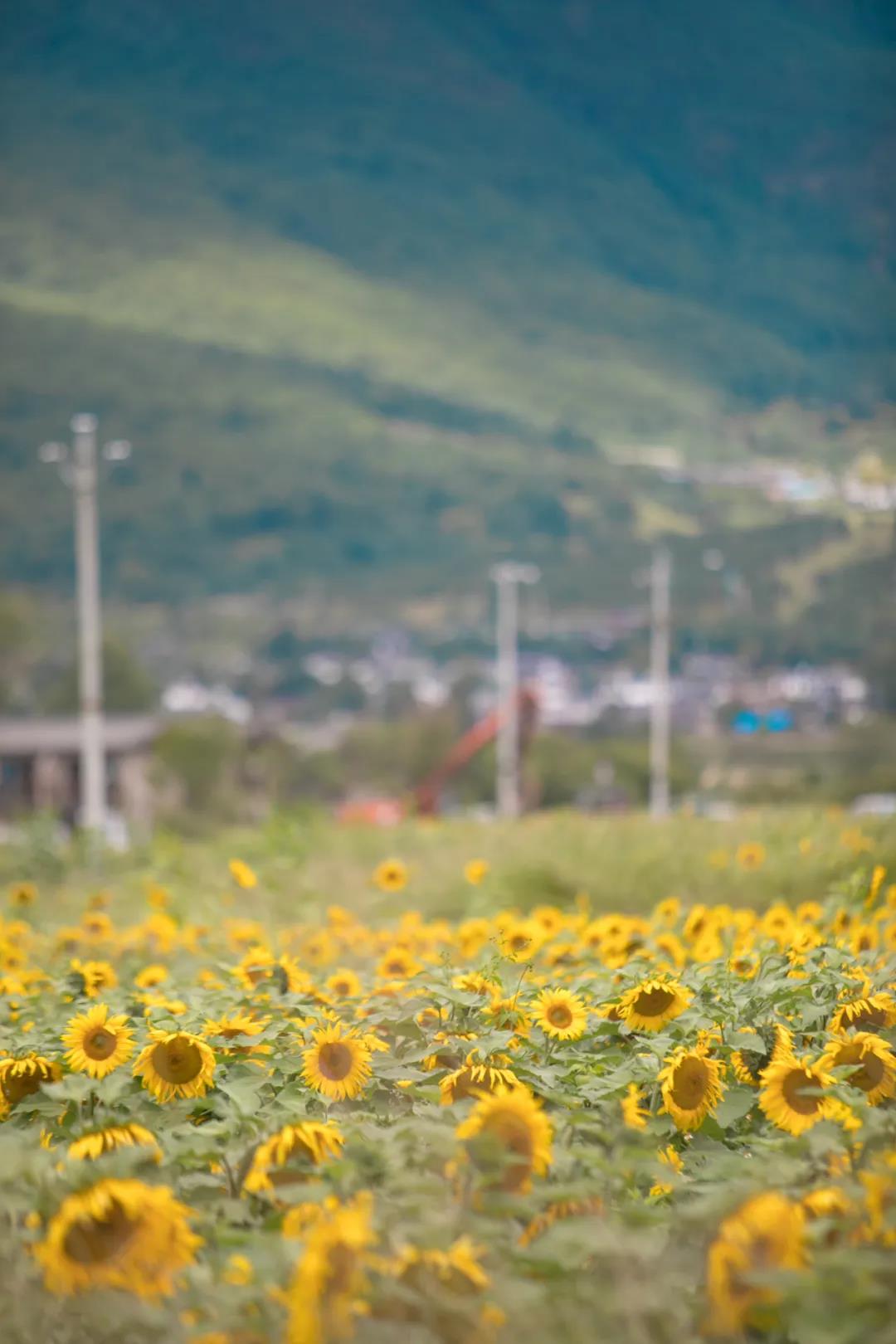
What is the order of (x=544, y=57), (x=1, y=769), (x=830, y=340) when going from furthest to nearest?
(x=544, y=57) < (x=830, y=340) < (x=1, y=769)

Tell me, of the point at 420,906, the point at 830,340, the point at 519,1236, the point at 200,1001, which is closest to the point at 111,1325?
the point at 519,1236

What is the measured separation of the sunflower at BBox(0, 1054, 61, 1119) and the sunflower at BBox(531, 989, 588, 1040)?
0.89 m

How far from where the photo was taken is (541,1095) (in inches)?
115

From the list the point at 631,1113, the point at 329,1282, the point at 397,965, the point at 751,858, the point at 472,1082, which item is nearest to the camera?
the point at 329,1282

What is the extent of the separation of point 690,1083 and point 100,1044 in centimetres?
106

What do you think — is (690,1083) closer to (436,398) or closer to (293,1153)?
(293,1153)

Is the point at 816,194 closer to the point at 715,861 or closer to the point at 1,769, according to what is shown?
the point at 1,769

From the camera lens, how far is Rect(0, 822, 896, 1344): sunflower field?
205 centimetres

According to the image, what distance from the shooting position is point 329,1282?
200cm

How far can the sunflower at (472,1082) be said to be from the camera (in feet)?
9.33

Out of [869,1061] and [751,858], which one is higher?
[869,1061]

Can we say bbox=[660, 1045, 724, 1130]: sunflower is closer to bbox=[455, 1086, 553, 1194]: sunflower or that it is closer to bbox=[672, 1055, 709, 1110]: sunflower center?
bbox=[672, 1055, 709, 1110]: sunflower center

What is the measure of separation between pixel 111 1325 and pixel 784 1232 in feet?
2.70

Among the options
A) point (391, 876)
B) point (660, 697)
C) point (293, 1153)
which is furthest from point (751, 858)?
point (660, 697)
